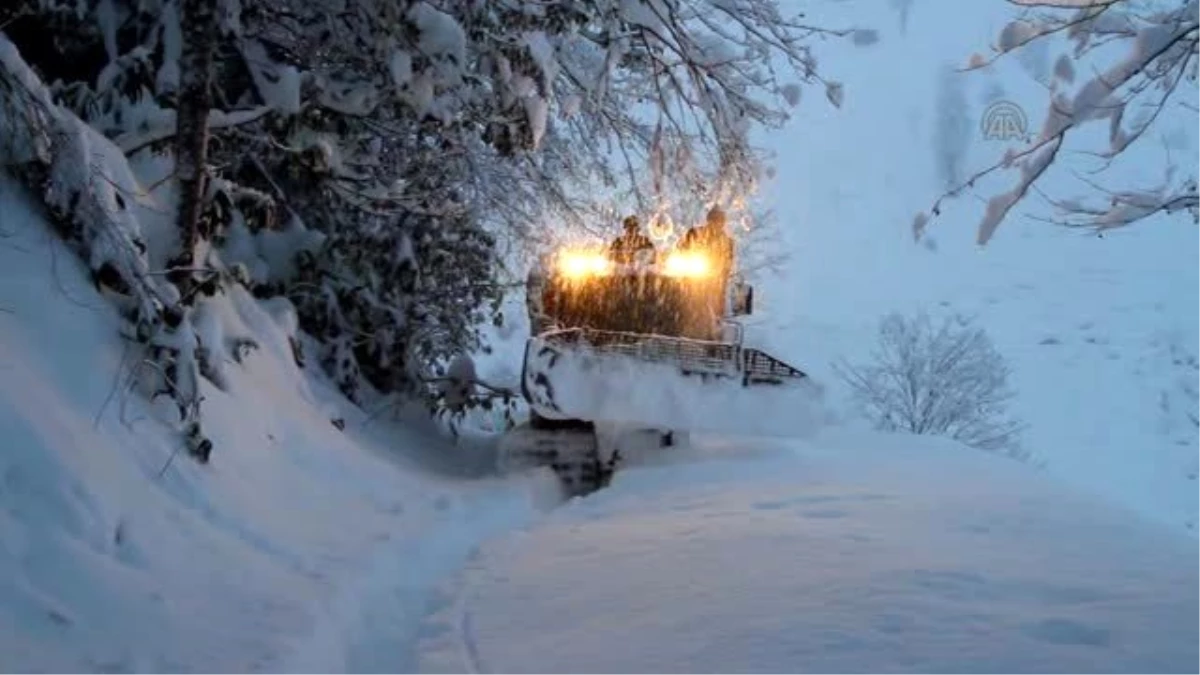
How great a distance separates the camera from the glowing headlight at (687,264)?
535 inches

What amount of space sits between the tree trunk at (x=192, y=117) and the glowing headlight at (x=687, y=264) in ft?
24.2

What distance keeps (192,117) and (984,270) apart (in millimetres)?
44210

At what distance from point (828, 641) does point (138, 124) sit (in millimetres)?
6229

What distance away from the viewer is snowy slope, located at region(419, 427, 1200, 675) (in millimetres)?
4199

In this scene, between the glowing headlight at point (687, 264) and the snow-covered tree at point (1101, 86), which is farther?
the glowing headlight at point (687, 264)

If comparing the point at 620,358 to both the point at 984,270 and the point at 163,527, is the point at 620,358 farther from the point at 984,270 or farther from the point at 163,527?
the point at 984,270

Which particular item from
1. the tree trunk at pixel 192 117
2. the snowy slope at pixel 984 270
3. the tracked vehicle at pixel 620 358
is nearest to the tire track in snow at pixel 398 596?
the tracked vehicle at pixel 620 358

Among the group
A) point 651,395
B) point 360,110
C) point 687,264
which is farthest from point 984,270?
point 360,110

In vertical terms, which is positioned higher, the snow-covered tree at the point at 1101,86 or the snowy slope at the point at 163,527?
the snow-covered tree at the point at 1101,86

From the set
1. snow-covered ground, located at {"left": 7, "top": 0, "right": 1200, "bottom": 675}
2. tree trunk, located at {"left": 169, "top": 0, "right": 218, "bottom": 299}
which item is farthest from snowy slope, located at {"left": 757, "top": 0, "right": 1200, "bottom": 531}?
tree trunk, located at {"left": 169, "top": 0, "right": 218, "bottom": 299}

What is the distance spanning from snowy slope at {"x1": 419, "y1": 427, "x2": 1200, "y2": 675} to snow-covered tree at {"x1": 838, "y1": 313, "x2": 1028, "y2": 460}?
20288 mm

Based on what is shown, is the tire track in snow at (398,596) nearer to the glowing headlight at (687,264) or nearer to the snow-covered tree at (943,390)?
the glowing headlight at (687,264)

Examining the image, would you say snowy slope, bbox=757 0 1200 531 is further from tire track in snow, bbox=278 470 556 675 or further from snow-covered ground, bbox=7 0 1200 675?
tire track in snow, bbox=278 470 556 675

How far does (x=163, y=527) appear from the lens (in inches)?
205
